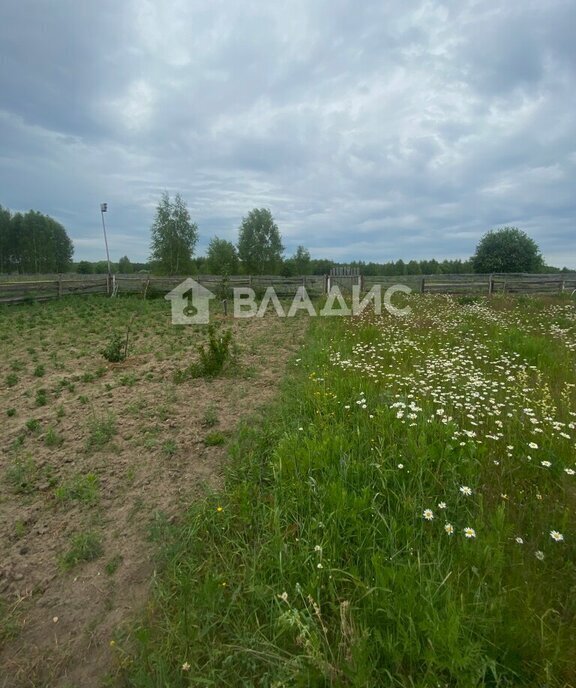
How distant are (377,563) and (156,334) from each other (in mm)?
8457

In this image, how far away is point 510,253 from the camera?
1366 inches

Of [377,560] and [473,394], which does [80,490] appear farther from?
[473,394]

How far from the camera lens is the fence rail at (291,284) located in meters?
15.6

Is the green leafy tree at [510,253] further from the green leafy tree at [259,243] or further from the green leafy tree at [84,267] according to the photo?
the green leafy tree at [84,267]

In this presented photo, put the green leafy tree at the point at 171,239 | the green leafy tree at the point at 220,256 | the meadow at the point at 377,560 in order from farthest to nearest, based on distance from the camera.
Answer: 1. the green leafy tree at the point at 220,256
2. the green leafy tree at the point at 171,239
3. the meadow at the point at 377,560

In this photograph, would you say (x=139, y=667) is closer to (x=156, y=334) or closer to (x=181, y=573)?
(x=181, y=573)

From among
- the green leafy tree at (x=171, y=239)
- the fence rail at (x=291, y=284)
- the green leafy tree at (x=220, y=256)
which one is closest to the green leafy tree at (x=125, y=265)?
the green leafy tree at (x=220, y=256)

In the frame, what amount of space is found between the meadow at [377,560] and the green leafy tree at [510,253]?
3726cm

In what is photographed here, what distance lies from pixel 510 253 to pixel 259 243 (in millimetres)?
26149

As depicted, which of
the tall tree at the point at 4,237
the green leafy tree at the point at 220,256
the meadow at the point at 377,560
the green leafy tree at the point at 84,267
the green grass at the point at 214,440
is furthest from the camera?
the green leafy tree at the point at 84,267

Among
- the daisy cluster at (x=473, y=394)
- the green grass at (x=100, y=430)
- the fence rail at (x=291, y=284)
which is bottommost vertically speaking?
the green grass at (x=100, y=430)

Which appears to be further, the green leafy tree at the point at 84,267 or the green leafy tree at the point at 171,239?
the green leafy tree at the point at 84,267

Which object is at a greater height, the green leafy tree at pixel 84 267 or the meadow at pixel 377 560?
the green leafy tree at pixel 84 267

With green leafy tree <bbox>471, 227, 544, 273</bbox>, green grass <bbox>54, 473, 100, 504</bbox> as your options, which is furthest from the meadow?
green leafy tree <bbox>471, 227, 544, 273</bbox>
